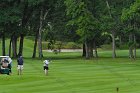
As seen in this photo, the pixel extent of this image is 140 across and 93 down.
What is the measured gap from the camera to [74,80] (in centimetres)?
4491

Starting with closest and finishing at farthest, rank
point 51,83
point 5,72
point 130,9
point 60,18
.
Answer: point 51,83
point 5,72
point 130,9
point 60,18

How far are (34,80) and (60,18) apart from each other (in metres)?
54.2

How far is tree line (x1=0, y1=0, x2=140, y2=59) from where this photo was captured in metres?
88.3

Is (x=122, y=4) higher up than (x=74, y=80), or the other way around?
(x=122, y=4)

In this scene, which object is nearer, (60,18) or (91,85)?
(91,85)

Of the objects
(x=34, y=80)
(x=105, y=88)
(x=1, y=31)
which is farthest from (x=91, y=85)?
(x=1, y=31)

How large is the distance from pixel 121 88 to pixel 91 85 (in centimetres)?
305

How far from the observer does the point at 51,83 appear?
1679 inches

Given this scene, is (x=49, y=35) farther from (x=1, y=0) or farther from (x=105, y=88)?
(x=105, y=88)

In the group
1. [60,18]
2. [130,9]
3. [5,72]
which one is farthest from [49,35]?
[5,72]

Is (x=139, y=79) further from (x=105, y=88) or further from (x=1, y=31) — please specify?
(x=1, y=31)

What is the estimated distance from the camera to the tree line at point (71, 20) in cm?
8831

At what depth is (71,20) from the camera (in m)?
91.8

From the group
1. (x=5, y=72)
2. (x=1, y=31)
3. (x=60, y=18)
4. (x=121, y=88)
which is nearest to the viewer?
(x=121, y=88)
